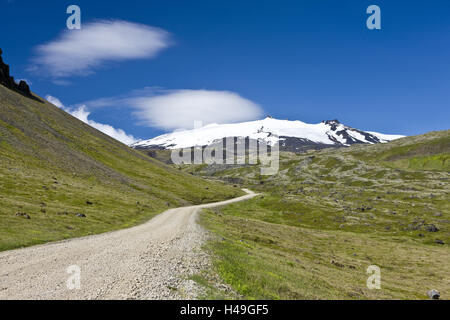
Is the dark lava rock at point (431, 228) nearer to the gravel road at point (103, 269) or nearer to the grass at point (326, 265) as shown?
the grass at point (326, 265)

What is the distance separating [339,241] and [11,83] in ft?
612

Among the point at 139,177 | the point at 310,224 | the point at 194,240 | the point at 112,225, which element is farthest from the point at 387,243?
the point at 139,177

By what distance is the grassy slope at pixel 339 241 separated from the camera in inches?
1105

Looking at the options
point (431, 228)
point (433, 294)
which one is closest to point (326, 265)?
point (433, 294)

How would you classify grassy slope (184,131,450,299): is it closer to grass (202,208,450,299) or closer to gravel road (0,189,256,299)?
grass (202,208,450,299)

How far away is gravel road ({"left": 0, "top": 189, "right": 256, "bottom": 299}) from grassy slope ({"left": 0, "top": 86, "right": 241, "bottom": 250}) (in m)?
5.82

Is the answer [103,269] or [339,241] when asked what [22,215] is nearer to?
[103,269]

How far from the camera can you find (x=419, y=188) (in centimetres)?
16500

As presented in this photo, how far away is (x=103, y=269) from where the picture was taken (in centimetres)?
2217

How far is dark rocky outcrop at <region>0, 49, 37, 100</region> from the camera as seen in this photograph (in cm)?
15838

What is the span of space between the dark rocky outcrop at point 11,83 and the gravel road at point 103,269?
167 meters

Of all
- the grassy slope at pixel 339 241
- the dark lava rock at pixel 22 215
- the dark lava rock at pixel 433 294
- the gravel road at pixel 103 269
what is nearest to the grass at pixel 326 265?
the grassy slope at pixel 339 241
